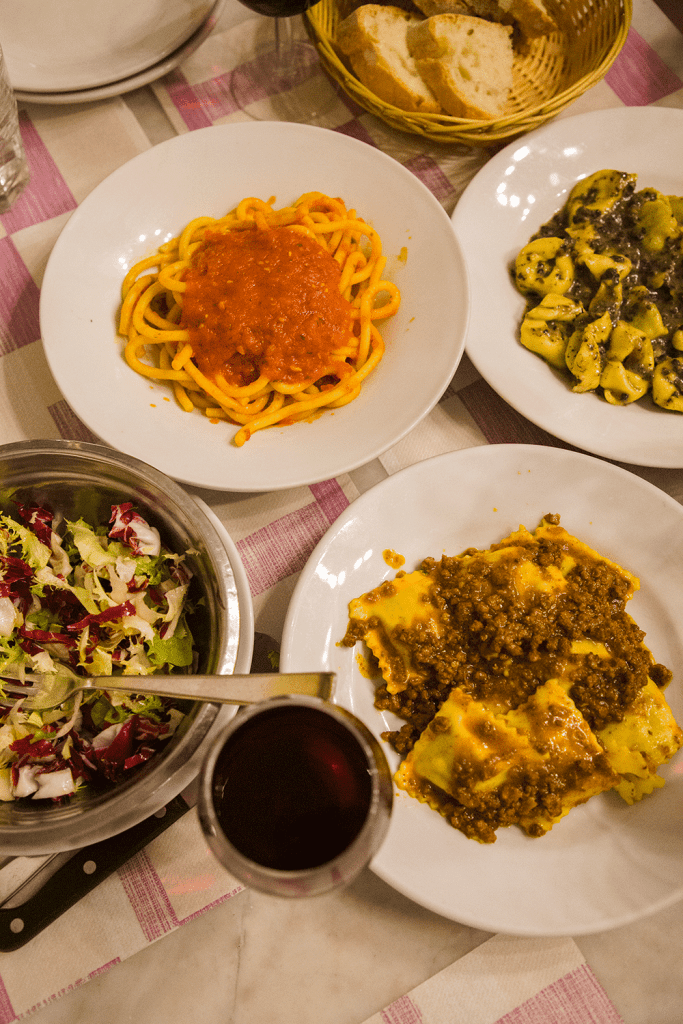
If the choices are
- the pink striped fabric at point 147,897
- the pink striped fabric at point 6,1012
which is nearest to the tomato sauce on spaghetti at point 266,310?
the pink striped fabric at point 147,897

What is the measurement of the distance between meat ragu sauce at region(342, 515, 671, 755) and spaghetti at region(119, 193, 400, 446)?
1.98 ft

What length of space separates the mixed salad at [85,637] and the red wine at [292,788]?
0.24 m

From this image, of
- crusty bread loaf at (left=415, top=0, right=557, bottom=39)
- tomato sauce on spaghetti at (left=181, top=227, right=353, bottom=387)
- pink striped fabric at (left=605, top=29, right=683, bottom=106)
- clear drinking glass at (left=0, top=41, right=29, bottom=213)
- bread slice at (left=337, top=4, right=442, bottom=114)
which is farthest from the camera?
pink striped fabric at (left=605, top=29, right=683, bottom=106)

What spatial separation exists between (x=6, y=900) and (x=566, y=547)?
1522mm

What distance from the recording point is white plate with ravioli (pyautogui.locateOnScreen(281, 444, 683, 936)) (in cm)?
146

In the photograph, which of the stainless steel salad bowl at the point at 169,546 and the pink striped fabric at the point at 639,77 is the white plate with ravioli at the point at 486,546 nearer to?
the stainless steel salad bowl at the point at 169,546

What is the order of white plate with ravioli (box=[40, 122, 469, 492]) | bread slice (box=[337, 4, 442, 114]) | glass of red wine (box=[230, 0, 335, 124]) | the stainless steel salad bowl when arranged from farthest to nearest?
glass of red wine (box=[230, 0, 335, 124]) < bread slice (box=[337, 4, 442, 114]) < white plate with ravioli (box=[40, 122, 469, 492]) < the stainless steel salad bowl

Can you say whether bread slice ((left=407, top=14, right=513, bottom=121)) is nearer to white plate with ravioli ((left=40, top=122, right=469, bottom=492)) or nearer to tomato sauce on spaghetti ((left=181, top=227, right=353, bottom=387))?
white plate with ravioli ((left=40, top=122, right=469, bottom=492))

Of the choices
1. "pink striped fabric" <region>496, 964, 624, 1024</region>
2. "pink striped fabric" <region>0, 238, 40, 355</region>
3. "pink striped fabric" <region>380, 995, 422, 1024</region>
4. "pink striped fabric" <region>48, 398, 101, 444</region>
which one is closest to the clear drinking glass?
"pink striped fabric" <region>0, 238, 40, 355</region>

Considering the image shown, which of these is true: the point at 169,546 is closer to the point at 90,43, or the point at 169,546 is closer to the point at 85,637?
the point at 85,637

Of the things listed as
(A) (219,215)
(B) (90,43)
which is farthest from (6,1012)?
(B) (90,43)

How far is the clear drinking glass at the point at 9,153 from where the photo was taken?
1.92 metres

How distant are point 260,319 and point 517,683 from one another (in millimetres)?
1114

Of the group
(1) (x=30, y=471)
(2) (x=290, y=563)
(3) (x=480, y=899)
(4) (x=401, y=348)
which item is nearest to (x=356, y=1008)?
(3) (x=480, y=899)
